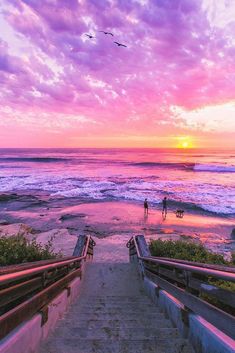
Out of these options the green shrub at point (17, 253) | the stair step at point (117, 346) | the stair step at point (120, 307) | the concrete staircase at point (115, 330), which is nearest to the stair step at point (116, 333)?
the concrete staircase at point (115, 330)

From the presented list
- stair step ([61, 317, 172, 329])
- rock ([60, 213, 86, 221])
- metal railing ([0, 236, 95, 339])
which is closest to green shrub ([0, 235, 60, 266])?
metal railing ([0, 236, 95, 339])

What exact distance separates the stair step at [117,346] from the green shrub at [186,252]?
15.4ft

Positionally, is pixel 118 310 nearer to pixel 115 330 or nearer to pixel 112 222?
pixel 115 330

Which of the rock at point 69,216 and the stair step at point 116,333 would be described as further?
the rock at point 69,216

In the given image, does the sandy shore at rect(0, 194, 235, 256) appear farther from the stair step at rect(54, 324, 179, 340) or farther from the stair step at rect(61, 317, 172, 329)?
the stair step at rect(54, 324, 179, 340)

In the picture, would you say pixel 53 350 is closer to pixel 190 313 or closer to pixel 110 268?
pixel 190 313

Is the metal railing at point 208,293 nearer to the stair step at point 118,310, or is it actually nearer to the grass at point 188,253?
the stair step at point 118,310

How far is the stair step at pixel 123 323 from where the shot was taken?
12.3 feet

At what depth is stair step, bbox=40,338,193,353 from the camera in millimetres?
2957

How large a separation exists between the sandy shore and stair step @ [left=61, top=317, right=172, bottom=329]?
27.7 ft

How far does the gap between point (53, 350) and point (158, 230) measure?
15.0m

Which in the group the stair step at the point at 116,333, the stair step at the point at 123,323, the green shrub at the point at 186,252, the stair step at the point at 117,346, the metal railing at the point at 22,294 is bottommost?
the green shrub at the point at 186,252

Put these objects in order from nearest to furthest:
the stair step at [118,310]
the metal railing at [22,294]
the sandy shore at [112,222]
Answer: the metal railing at [22,294]
the stair step at [118,310]
the sandy shore at [112,222]

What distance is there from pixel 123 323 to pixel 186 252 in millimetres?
4907
